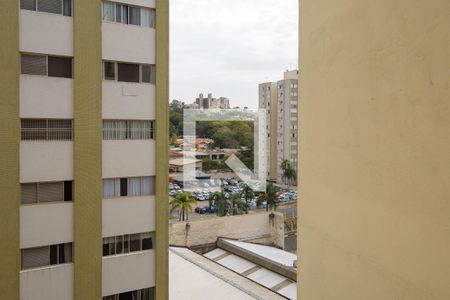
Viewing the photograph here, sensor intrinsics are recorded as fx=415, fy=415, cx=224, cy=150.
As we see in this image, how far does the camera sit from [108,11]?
20.8ft

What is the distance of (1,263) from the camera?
5598 millimetres

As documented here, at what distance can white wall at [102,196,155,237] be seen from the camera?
6.39 meters

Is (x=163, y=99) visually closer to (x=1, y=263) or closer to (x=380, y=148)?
(x=1, y=263)

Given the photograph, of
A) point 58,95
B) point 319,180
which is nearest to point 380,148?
point 319,180

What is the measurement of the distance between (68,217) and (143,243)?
1.28m

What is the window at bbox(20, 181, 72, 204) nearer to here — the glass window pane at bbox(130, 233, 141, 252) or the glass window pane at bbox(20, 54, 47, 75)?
the glass window pane at bbox(130, 233, 141, 252)

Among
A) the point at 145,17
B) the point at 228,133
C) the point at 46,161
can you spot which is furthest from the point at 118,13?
the point at 228,133

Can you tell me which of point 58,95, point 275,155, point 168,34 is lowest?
point 275,155

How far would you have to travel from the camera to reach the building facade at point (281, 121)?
1403 inches

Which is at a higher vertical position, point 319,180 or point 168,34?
point 168,34

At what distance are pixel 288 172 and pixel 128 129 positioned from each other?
2751cm

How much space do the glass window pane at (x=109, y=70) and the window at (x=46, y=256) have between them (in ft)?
8.43

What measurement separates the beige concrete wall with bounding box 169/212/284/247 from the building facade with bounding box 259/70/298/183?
50.3 feet

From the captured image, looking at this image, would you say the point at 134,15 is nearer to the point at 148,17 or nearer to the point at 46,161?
the point at 148,17
